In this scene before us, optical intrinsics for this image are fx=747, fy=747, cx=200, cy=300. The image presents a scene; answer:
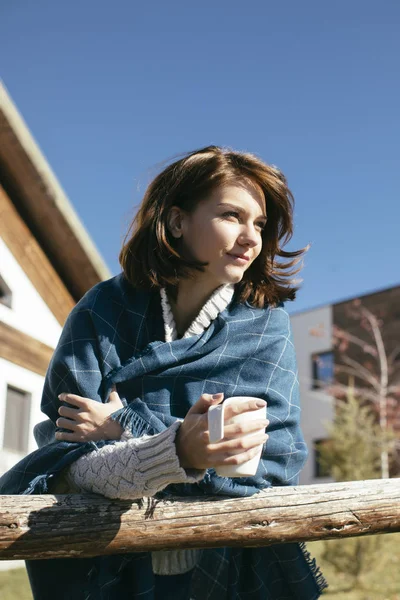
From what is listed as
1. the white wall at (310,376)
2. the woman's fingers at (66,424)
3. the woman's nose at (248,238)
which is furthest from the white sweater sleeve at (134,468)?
the white wall at (310,376)

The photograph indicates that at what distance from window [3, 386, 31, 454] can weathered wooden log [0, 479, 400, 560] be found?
5826 mm

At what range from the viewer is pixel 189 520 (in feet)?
6.93

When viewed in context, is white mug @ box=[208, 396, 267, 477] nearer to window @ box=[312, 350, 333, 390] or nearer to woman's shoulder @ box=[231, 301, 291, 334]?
woman's shoulder @ box=[231, 301, 291, 334]

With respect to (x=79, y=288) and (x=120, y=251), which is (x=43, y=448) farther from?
(x=79, y=288)

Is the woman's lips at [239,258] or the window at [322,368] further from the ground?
the window at [322,368]

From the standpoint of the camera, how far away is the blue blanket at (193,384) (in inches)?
87.0

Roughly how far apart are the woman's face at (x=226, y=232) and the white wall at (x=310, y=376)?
18.7 m

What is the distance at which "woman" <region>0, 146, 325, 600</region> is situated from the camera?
213cm

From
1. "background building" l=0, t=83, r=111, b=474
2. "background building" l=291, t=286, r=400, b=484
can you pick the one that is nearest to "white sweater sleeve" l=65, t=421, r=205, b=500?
"background building" l=0, t=83, r=111, b=474

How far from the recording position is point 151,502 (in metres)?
2.11

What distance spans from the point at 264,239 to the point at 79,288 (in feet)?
19.3

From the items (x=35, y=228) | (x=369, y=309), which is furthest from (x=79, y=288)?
(x=369, y=309)

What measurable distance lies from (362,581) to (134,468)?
761 cm

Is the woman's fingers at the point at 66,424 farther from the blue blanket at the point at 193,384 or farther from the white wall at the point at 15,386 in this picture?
the white wall at the point at 15,386
